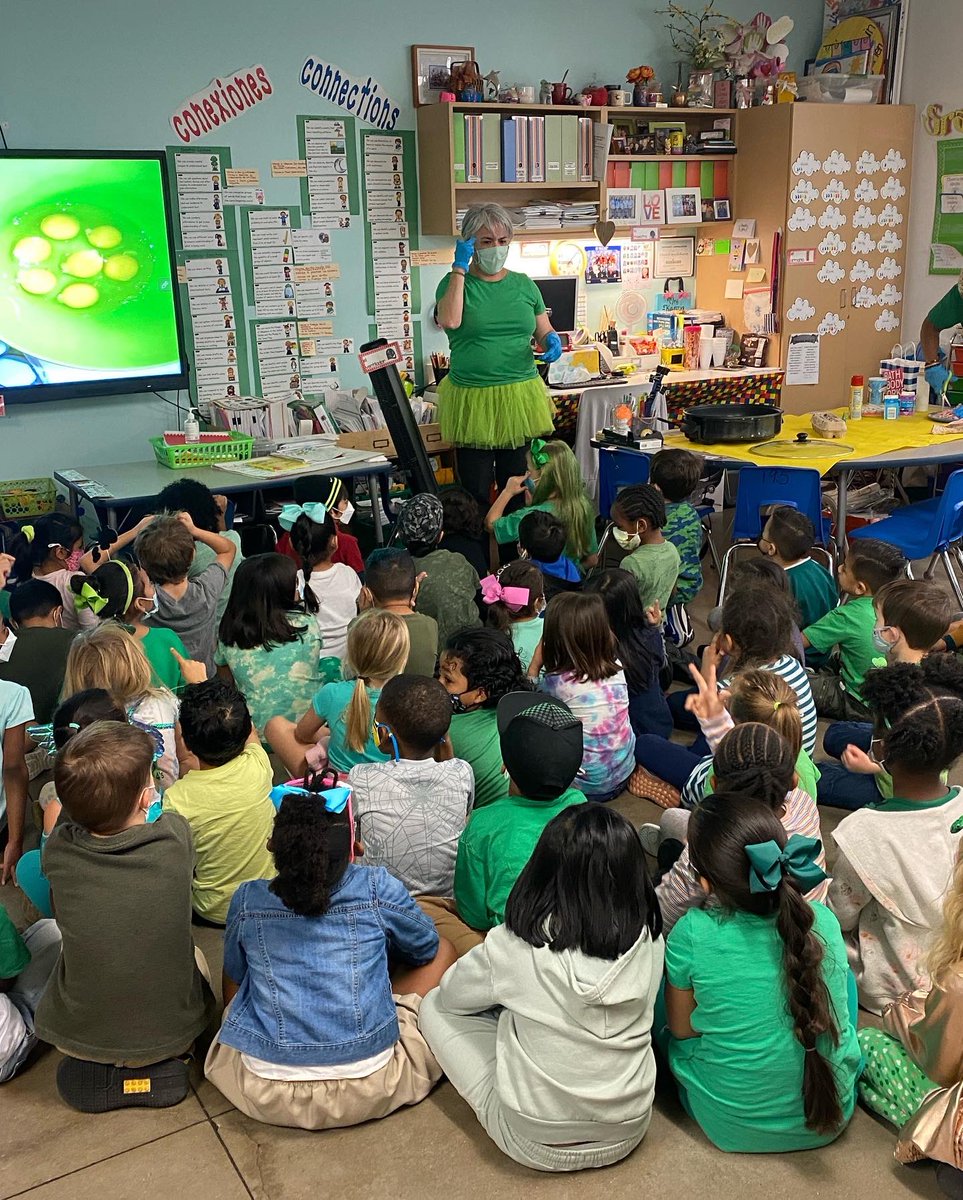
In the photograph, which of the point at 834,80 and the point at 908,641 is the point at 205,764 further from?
the point at 834,80

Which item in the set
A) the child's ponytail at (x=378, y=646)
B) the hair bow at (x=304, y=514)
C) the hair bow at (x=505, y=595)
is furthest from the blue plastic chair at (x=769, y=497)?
the child's ponytail at (x=378, y=646)

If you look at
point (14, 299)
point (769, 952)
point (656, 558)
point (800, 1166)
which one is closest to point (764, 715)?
point (769, 952)

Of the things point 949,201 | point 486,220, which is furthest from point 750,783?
point 949,201

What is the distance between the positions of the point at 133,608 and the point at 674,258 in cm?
489

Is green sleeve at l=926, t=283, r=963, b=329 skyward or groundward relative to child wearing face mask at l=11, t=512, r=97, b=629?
skyward

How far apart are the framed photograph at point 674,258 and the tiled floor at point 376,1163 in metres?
5.83

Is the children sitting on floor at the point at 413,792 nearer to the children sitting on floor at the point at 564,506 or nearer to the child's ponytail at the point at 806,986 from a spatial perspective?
the child's ponytail at the point at 806,986

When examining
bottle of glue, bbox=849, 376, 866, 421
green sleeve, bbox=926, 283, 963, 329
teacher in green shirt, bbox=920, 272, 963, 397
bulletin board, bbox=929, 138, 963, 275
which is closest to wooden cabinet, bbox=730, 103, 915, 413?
bulletin board, bbox=929, 138, 963, 275

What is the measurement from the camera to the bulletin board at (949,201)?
6902 mm

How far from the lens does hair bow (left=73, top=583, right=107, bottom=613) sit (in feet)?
11.1

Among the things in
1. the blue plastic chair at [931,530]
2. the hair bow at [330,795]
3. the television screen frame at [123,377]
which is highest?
the television screen frame at [123,377]

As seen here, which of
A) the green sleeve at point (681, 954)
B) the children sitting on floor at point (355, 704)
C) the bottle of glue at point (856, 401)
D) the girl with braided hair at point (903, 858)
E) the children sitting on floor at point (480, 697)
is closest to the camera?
the green sleeve at point (681, 954)

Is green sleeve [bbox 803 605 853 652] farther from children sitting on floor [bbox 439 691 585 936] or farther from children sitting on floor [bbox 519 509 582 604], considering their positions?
children sitting on floor [bbox 439 691 585 936]

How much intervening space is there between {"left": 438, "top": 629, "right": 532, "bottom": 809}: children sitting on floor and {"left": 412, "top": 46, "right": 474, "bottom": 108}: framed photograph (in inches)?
162
